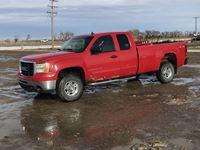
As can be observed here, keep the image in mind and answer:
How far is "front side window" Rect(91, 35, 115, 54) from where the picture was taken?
12.3 m

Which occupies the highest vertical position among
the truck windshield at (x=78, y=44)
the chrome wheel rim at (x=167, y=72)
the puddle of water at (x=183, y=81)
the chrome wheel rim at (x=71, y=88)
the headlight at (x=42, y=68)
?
the truck windshield at (x=78, y=44)

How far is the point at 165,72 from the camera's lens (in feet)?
48.3

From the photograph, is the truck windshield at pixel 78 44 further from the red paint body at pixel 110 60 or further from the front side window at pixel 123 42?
the front side window at pixel 123 42

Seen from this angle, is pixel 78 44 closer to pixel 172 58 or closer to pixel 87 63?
pixel 87 63

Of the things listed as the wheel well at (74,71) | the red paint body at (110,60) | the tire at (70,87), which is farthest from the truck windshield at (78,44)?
the tire at (70,87)

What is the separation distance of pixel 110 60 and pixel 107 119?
3643mm

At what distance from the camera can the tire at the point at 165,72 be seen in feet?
47.8

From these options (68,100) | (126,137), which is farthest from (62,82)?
(126,137)

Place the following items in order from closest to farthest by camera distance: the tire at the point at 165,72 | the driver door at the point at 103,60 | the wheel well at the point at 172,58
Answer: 1. the driver door at the point at 103,60
2. the tire at the point at 165,72
3. the wheel well at the point at 172,58

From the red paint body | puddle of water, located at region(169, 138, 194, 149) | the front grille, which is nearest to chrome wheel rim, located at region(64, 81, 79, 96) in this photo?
the red paint body

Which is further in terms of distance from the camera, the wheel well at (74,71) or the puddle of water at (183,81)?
the puddle of water at (183,81)

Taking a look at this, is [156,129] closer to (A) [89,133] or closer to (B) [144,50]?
(A) [89,133]

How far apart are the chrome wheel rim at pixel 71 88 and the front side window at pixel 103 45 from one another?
118 cm

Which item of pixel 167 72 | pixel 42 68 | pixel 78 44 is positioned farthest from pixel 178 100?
pixel 42 68
